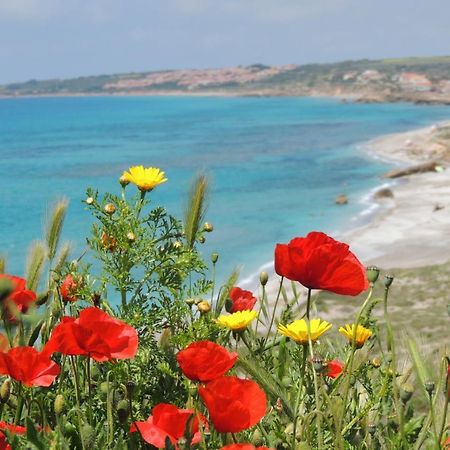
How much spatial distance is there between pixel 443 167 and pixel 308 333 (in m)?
34.3

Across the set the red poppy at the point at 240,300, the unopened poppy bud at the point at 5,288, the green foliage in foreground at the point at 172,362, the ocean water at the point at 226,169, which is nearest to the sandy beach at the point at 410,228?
the ocean water at the point at 226,169

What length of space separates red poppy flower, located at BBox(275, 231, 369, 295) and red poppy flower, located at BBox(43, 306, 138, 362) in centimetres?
35

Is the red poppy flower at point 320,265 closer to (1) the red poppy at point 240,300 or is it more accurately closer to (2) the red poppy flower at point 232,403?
(2) the red poppy flower at point 232,403

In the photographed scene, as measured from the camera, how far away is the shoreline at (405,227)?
56.0 ft

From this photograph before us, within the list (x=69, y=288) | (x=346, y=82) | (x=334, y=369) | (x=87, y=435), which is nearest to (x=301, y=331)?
(x=334, y=369)

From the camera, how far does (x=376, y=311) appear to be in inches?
413

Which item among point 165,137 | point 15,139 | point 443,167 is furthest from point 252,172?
point 15,139

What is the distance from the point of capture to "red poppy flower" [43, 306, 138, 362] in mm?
1421

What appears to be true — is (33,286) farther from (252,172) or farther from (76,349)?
(252,172)

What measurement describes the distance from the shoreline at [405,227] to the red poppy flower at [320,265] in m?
13.6

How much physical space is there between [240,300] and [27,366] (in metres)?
0.81

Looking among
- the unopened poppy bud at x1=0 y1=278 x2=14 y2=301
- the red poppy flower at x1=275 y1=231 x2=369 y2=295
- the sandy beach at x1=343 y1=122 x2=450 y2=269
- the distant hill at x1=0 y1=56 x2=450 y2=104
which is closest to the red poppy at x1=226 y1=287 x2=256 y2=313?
the red poppy flower at x1=275 y1=231 x2=369 y2=295

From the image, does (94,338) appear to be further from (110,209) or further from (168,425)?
(110,209)

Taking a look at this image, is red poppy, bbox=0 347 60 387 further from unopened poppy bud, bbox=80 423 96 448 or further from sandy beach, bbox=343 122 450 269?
sandy beach, bbox=343 122 450 269
